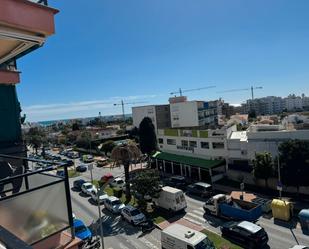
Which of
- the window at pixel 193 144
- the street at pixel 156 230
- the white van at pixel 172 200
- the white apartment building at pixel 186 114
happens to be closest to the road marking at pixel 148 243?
the street at pixel 156 230

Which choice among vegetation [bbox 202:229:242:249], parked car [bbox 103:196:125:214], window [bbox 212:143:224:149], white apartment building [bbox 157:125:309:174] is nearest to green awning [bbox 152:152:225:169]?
white apartment building [bbox 157:125:309:174]

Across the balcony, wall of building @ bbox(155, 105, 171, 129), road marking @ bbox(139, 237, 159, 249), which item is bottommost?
road marking @ bbox(139, 237, 159, 249)

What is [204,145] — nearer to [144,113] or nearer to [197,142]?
[197,142]

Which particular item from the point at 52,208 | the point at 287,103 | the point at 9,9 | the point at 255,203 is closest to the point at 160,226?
the point at 255,203

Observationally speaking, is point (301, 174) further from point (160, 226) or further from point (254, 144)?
point (160, 226)

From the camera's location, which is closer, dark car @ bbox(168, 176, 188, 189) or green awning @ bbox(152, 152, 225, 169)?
dark car @ bbox(168, 176, 188, 189)

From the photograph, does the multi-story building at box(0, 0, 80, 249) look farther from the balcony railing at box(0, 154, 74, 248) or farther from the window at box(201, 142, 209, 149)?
the window at box(201, 142, 209, 149)
